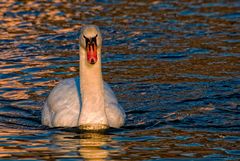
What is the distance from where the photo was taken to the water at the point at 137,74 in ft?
41.2

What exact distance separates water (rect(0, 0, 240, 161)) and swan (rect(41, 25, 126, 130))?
22 cm

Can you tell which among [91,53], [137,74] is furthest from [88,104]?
[137,74]

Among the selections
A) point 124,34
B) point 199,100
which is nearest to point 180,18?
point 124,34

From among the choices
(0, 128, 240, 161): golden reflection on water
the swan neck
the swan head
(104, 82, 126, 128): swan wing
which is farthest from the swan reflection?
the swan head

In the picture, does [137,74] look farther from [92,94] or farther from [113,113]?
[92,94]

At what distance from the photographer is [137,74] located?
18.0 metres

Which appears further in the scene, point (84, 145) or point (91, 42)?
point (91, 42)

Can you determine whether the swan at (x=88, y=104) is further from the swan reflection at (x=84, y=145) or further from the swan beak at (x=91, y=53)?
the swan reflection at (x=84, y=145)

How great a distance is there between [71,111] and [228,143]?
10.2 feet

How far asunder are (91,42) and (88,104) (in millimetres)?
1207

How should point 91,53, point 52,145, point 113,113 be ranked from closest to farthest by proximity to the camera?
point 52,145 < point 91,53 < point 113,113

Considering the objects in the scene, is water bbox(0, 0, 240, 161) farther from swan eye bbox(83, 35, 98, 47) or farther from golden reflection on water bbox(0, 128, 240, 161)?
swan eye bbox(83, 35, 98, 47)

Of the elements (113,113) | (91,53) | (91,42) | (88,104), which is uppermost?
(91,42)

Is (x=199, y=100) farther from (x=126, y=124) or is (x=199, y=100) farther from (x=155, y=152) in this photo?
(x=155, y=152)
